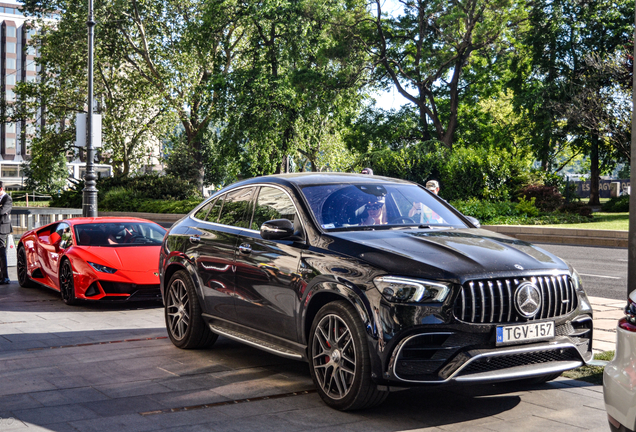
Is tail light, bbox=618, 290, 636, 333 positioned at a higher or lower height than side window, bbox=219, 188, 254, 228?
lower

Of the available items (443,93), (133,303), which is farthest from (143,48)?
(133,303)

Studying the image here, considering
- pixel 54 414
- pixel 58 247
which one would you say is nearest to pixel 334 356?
pixel 54 414

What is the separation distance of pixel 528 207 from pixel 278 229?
23.7 metres

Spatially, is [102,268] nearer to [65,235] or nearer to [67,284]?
[67,284]

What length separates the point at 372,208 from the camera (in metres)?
5.82

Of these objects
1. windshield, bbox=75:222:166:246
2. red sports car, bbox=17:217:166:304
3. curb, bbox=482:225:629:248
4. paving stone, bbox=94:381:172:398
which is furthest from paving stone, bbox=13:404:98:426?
curb, bbox=482:225:629:248

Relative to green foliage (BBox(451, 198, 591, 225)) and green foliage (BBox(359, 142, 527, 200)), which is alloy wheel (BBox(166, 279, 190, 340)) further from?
green foliage (BBox(359, 142, 527, 200))

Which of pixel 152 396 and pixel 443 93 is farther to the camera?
pixel 443 93

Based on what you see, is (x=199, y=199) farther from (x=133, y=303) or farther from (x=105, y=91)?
(x=133, y=303)

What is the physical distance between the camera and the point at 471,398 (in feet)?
17.5

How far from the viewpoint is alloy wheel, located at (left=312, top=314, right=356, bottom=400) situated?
480 centimetres

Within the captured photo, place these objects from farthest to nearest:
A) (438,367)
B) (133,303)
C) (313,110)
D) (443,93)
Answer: (443,93) < (313,110) < (133,303) < (438,367)

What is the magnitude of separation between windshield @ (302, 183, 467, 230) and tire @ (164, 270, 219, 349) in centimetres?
178

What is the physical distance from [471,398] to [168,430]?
2.23m
